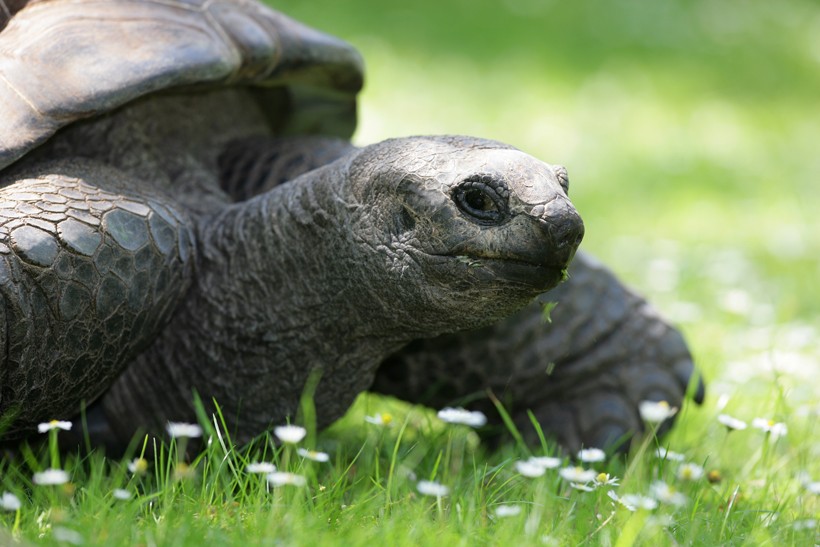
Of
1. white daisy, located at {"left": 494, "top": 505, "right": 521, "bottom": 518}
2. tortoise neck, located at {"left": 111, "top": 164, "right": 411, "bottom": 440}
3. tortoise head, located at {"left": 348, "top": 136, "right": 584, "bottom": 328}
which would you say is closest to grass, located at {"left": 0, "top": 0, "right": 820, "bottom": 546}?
white daisy, located at {"left": 494, "top": 505, "right": 521, "bottom": 518}

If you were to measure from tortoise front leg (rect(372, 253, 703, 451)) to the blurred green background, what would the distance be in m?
0.52

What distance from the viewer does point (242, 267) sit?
254 cm

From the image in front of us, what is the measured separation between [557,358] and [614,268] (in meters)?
2.50

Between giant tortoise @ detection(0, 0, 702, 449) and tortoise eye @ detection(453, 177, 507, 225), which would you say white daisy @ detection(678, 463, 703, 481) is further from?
tortoise eye @ detection(453, 177, 507, 225)

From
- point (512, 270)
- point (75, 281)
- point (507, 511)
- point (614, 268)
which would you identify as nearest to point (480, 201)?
point (512, 270)

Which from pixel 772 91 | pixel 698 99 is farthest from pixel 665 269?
pixel 772 91

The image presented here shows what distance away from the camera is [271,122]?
3537mm

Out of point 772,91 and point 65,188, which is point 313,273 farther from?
point 772,91

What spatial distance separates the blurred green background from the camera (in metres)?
4.98

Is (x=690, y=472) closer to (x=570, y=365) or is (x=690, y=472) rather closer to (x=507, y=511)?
(x=507, y=511)

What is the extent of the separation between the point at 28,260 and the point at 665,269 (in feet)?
12.6

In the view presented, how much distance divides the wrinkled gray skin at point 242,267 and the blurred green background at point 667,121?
1.55m

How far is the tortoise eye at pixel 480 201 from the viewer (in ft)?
6.77

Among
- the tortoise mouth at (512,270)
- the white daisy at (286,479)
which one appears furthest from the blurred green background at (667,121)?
the white daisy at (286,479)
